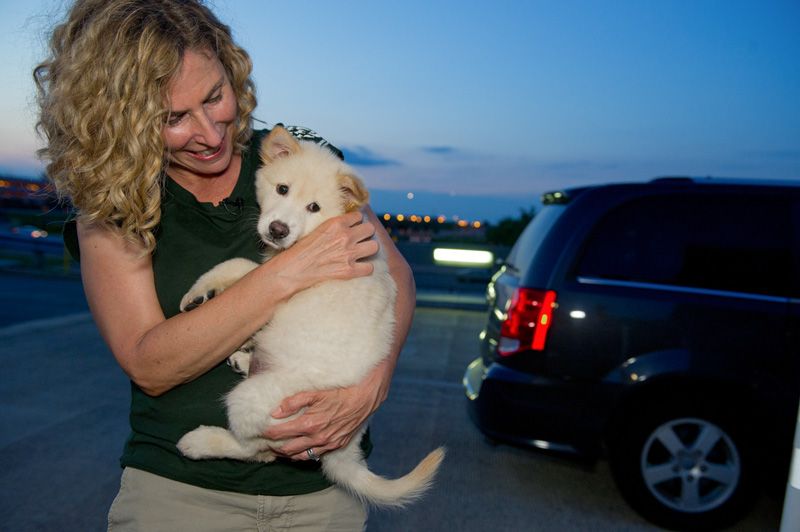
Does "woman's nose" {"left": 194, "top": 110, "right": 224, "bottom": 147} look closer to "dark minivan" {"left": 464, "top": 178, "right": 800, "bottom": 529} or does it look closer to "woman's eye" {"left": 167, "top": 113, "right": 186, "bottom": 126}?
"woman's eye" {"left": 167, "top": 113, "right": 186, "bottom": 126}

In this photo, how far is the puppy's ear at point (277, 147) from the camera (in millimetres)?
2426

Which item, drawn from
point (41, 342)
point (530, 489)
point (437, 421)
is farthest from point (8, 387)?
point (530, 489)

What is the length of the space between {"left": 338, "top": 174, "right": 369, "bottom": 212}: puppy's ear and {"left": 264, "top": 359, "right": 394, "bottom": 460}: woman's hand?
671 mm

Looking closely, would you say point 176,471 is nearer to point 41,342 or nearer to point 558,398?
point 558,398

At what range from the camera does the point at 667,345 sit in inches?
162

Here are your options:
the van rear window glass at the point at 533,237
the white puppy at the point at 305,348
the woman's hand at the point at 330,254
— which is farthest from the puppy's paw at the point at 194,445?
the van rear window glass at the point at 533,237

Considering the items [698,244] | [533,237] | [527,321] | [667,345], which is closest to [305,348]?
[527,321]

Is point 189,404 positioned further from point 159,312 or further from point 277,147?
point 277,147

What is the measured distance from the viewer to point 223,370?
214 centimetres

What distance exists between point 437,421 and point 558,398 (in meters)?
2.32

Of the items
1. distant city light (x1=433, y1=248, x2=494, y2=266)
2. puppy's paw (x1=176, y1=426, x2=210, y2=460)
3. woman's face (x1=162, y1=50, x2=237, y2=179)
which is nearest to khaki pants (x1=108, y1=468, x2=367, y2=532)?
puppy's paw (x1=176, y1=426, x2=210, y2=460)

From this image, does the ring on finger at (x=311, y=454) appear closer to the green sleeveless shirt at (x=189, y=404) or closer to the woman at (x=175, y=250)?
the woman at (x=175, y=250)

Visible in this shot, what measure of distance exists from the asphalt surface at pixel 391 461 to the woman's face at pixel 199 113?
3046 mm

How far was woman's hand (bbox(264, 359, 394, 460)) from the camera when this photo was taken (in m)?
1.98
